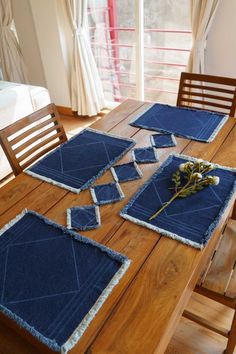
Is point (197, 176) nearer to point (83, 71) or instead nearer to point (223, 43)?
point (223, 43)

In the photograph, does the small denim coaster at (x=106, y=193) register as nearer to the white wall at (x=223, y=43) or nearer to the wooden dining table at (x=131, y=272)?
the wooden dining table at (x=131, y=272)

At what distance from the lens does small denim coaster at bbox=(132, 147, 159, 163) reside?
136cm

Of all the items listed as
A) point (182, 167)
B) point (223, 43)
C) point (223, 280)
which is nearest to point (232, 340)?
point (223, 280)

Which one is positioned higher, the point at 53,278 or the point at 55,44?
the point at 55,44

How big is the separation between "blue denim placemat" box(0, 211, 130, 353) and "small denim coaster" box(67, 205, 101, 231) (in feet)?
0.14

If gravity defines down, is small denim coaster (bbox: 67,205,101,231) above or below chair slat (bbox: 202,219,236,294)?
above

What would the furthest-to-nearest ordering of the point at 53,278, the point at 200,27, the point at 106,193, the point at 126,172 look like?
the point at 200,27 → the point at 126,172 → the point at 106,193 → the point at 53,278

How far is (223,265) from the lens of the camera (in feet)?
4.03

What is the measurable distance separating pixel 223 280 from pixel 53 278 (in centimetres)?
69

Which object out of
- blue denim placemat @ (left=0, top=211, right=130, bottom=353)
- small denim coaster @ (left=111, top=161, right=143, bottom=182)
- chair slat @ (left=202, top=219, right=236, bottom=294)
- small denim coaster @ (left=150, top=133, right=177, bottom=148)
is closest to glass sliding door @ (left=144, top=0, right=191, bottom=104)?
small denim coaster @ (left=150, top=133, right=177, bottom=148)

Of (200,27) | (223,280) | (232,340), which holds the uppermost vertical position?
(200,27)

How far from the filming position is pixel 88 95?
3.33m

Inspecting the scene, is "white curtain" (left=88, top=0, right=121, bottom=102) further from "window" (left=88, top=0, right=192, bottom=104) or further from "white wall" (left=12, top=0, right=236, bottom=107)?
"white wall" (left=12, top=0, right=236, bottom=107)

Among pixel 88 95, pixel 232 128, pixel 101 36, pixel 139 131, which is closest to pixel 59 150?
pixel 139 131
